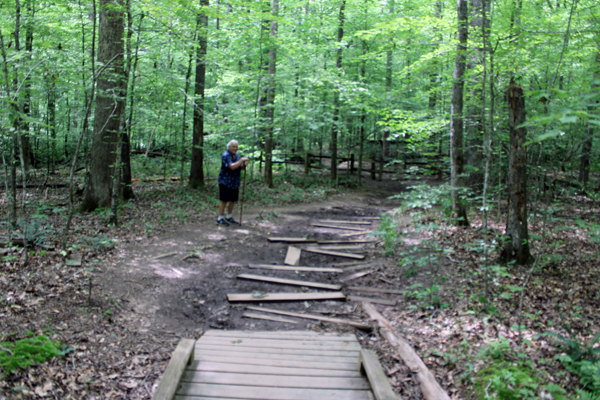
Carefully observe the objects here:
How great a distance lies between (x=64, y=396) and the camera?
9.43 ft

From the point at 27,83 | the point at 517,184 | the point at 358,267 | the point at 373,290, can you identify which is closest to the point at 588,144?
the point at 517,184

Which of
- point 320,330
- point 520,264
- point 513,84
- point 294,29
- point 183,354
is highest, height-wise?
point 294,29

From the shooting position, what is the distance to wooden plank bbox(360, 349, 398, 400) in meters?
2.81

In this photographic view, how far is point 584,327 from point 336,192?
11781mm

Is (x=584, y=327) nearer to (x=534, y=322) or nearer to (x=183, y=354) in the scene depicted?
(x=534, y=322)

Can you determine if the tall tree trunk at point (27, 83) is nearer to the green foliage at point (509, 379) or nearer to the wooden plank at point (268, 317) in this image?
the wooden plank at point (268, 317)

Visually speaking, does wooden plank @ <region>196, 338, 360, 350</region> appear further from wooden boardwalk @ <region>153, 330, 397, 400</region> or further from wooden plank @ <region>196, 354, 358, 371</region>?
wooden plank @ <region>196, 354, 358, 371</region>

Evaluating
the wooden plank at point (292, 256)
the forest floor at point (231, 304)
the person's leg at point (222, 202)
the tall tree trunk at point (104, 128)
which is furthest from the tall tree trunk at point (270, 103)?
the wooden plank at point (292, 256)

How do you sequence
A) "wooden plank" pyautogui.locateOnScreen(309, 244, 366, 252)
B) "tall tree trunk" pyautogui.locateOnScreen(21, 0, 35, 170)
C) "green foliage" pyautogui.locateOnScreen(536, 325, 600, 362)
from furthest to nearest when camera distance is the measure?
"wooden plank" pyautogui.locateOnScreen(309, 244, 366, 252) → "tall tree trunk" pyautogui.locateOnScreen(21, 0, 35, 170) → "green foliage" pyautogui.locateOnScreen(536, 325, 600, 362)

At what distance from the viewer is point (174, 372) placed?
3037 millimetres

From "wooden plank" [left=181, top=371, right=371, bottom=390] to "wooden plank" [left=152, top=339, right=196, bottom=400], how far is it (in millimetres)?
139

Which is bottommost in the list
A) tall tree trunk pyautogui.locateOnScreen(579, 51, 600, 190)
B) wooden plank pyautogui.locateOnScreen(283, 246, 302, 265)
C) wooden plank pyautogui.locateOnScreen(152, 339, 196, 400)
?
wooden plank pyautogui.locateOnScreen(283, 246, 302, 265)

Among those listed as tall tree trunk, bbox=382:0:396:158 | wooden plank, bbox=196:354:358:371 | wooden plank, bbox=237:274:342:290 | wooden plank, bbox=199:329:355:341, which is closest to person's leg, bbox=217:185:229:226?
wooden plank, bbox=237:274:342:290

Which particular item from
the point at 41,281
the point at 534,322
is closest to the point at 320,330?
the point at 534,322
